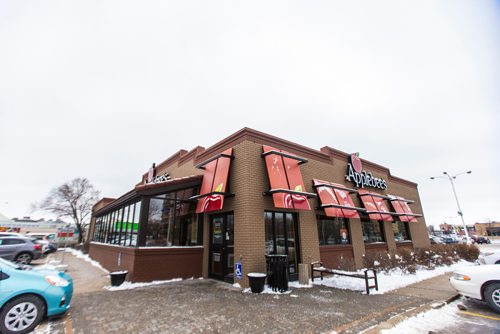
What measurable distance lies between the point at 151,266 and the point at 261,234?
14.7 ft

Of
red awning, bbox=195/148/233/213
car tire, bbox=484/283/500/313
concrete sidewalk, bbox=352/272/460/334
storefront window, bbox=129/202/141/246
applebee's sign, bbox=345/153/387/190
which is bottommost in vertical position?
concrete sidewalk, bbox=352/272/460/334

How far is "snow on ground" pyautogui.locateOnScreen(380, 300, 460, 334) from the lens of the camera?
4875mm

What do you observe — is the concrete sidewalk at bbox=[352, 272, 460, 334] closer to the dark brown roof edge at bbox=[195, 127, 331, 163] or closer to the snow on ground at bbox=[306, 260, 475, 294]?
the snow on ground at bbox=[306, 260, 475, 294]

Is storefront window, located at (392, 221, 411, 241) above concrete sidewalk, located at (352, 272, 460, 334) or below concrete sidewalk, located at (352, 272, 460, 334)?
above

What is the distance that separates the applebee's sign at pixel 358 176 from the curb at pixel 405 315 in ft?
26.7

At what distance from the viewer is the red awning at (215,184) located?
31.3ft

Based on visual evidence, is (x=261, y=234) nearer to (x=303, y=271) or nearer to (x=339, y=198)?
(x=303, y=271)

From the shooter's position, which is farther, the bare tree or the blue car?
the bare tree

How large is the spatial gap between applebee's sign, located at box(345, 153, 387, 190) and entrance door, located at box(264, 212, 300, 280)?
588cm

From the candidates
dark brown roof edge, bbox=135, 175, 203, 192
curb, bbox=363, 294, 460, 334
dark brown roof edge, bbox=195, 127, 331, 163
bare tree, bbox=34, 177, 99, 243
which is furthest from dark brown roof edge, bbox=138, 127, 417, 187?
bare tree, bbox=34, 177, 99, 243

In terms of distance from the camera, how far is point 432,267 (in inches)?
483

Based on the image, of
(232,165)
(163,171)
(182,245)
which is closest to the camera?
(232,165)

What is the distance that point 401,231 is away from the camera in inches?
687

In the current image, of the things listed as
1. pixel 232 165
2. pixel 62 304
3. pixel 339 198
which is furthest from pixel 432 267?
pixel 62 304
